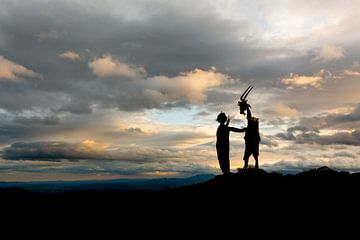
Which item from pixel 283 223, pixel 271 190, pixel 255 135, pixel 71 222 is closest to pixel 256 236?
pixel 283 223

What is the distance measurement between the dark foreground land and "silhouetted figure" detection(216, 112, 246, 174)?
7.18ft

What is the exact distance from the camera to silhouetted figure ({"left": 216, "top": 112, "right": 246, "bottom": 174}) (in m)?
32.3

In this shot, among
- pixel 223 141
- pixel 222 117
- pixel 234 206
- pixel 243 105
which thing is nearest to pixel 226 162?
pixel 223 141

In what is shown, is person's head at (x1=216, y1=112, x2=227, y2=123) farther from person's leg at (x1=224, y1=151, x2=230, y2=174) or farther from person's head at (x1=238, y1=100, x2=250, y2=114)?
person's leg at (x1=224, y1=151, x2=230, y2=174)

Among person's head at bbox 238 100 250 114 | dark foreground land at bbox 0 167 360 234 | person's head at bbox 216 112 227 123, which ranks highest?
person's head at bbox 238 100 250 114

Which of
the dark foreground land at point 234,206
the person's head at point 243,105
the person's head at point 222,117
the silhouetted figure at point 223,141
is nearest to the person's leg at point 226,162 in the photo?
the silhouetted figure at point 223,141

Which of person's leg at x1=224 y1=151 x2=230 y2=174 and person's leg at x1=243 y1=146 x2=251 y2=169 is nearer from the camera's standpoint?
person's leg at x1=243 y1=146 x2=251 y2=169

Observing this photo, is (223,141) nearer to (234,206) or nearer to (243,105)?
(243,105)

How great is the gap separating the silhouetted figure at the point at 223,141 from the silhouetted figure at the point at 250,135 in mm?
871

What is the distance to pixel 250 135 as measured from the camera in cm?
3166

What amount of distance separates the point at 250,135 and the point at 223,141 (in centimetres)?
222

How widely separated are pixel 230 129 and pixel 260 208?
10319 mm

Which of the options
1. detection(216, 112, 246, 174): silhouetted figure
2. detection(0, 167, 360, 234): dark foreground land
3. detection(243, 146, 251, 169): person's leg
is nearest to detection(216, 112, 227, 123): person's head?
detection(216, 112, 246, 174): silhouetted figure

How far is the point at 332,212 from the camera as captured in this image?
21281mm
